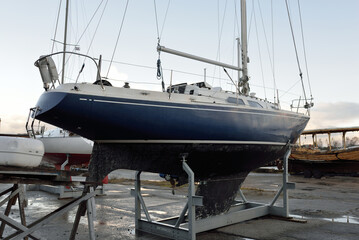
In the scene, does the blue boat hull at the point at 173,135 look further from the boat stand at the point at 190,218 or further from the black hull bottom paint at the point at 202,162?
the boat stand at the point at 190,218

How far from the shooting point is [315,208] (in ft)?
31.2

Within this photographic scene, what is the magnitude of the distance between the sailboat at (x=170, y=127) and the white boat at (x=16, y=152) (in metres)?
1.21

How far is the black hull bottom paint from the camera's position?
5.73 m

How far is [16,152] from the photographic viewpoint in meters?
3.74

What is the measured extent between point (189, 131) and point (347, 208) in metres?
6.84

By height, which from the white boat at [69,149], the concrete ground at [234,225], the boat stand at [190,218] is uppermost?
the white boat at [69,149]

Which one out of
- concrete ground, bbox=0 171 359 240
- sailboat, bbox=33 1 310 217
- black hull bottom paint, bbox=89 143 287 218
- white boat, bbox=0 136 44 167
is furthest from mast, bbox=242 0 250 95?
white boat, bbox=0 136 44 167

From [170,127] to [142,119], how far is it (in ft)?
1.90

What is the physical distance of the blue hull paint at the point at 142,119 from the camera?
5031mm

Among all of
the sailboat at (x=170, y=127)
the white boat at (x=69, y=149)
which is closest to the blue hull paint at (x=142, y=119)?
the sailboat at (x=170, y=127)

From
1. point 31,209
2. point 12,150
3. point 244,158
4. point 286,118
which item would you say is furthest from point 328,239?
point 31,209

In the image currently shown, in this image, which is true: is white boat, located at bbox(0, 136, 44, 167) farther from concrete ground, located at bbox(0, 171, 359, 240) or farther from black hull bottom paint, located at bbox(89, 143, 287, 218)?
concrete ground, located at bbox(0, 171, 359, 240)

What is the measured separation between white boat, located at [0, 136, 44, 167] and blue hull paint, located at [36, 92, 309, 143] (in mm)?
1206

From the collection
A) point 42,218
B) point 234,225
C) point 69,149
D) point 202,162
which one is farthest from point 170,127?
point 69,149
